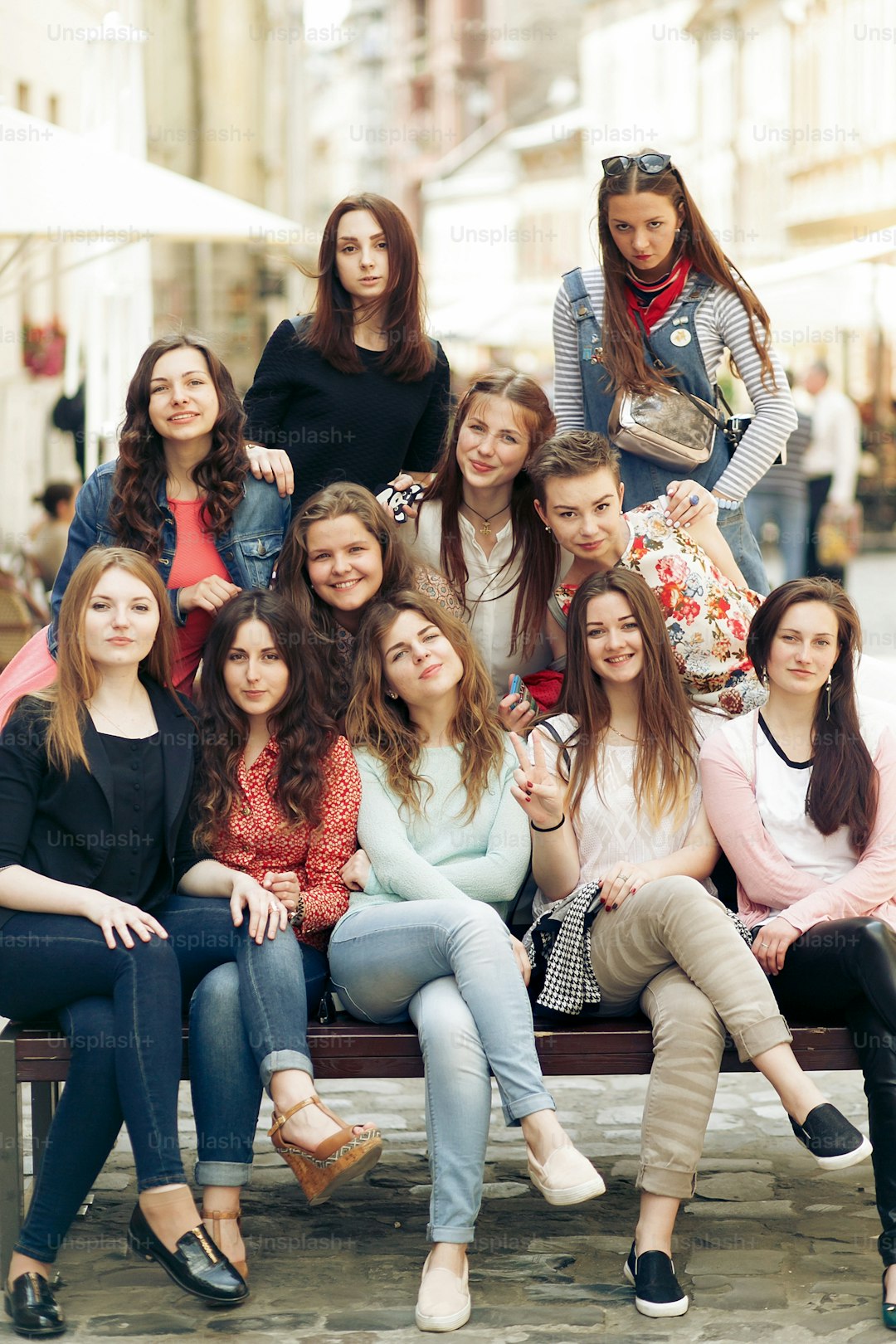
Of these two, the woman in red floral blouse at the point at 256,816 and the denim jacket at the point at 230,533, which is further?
the denim jacket at the point at 230,533

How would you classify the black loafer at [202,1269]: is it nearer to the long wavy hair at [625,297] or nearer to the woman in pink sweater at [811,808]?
the woman in pink sweater at [811,808]

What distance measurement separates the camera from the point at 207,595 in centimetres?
411

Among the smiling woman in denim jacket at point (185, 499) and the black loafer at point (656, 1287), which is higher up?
the smiling woman in denim jacket at point (185, 499)

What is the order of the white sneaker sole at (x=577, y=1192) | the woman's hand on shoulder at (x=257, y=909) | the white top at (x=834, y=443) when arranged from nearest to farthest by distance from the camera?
1. the white sneaker sole at (x=577, y=1192)
2. the woman's hand on shoulder at (x=257, y=909)
3. the white top at (x=834, y=443)

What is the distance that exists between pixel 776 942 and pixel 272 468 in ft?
5.82

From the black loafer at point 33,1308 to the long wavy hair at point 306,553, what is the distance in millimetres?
1506

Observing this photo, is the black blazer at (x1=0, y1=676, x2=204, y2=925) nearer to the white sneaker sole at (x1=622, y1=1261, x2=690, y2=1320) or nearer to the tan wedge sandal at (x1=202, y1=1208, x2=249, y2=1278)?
the tan wedge sandal at (x1=202, y1=1208, x2=249, y2=1278)

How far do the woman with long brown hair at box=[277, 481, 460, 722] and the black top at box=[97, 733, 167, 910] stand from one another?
1.77ft

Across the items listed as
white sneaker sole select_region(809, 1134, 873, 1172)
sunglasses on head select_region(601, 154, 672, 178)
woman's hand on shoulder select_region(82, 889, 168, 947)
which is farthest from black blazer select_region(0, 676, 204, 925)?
sunglasses on head select_region(601, 154, 672, 178)

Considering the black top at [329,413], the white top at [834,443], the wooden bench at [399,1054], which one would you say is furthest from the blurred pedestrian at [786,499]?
the wooden bench at [399,1054]

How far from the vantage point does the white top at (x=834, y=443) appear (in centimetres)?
1484

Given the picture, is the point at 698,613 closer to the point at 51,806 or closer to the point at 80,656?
the point at 80,656

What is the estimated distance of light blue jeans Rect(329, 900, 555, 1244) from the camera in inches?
133

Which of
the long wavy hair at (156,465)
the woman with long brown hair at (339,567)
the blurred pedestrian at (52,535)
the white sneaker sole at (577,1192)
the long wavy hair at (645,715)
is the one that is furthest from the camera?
the blurred pedestrian at (52,535)
